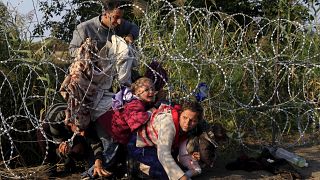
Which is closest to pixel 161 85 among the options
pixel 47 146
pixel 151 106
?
pixel 151 106

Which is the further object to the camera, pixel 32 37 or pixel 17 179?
pixel 32 37

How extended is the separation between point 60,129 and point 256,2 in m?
5.90

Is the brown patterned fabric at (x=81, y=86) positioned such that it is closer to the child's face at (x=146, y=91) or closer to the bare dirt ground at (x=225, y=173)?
the child's face at (x=146, y=91)

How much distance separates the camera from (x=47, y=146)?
4.49 meters

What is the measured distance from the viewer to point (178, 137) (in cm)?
448

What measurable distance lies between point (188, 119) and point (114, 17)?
3.63 ft

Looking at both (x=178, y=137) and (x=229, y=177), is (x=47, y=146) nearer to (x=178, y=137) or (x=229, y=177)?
(x=178, y=137)

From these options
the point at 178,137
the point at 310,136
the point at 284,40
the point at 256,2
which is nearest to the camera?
the point at 178,137

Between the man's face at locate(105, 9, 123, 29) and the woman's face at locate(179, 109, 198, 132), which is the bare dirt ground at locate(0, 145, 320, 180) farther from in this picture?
the man's face at locate(105, 9, 123, 29)

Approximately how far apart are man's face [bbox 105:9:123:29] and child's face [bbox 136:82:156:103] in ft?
2.00

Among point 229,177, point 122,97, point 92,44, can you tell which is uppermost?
point 92,44

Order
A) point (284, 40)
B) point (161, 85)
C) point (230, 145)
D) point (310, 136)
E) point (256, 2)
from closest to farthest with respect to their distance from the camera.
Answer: point (161, 85), point (230, 145), point (310, 136), point (284, 40), point (256, 2)

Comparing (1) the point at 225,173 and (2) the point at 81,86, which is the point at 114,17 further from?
(1) the point at 225,173

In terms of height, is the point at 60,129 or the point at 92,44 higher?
the point at 92,44
